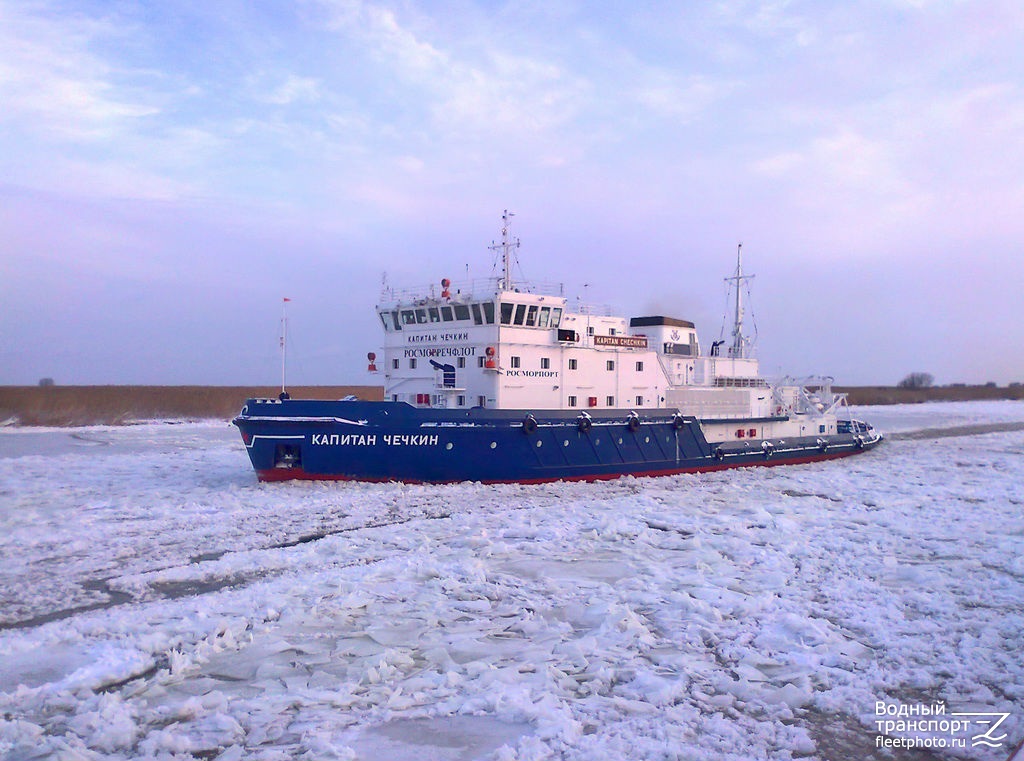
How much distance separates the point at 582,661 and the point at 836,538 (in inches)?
268

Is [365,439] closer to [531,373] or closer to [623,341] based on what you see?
[531,373]

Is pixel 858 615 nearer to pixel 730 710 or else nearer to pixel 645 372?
pixel 730 710

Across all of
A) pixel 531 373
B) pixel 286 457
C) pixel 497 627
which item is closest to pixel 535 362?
pixel 531 373

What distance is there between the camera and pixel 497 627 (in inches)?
280

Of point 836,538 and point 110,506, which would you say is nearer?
point 836,538

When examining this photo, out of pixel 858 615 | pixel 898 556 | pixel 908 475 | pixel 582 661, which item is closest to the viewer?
pixel 582 661

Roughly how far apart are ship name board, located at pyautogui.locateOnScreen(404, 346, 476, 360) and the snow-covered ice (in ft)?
14.8

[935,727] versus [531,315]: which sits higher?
[531,315]

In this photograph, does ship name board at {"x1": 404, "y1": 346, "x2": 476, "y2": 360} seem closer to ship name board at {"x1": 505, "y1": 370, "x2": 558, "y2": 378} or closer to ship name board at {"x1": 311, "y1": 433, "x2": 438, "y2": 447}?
ship name board at {"x1": 505, "y1": 370, "x2": 558, "y2": 378}

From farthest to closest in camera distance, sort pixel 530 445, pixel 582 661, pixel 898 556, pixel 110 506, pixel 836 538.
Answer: pixel 530 445 → pixel 110 506 → pixel 836 538 → pixel 898 556 → pixel 582 661

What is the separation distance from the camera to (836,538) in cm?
1127

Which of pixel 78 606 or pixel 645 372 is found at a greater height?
pixel 645 372

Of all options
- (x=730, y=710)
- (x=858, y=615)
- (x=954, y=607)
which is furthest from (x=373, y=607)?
(x=954, y=607)

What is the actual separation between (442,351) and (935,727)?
14.5 meters
